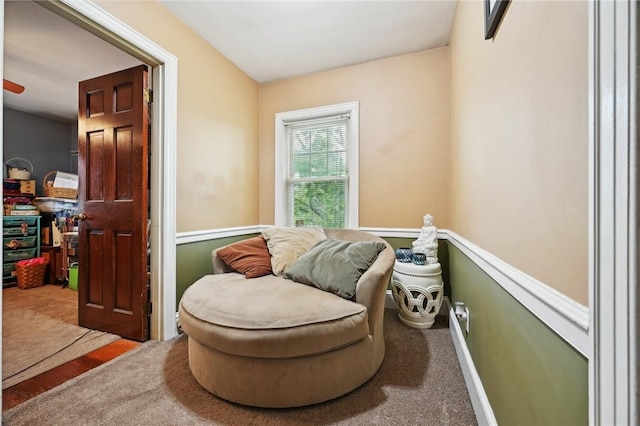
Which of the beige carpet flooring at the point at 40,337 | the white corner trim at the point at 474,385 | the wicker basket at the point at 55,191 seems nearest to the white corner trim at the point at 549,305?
the white corner trim at the point at 474,385

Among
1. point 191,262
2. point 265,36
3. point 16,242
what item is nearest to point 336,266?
point 191,262

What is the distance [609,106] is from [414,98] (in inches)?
95.2

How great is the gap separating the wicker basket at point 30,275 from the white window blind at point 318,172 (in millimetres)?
3460

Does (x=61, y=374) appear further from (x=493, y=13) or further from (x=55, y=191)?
(x=55, y=191)

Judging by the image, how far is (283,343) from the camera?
4.04ft

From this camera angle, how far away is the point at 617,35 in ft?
1.29

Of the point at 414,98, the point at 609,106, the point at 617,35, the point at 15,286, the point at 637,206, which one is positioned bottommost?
the point at 15,286

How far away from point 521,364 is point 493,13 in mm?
1287

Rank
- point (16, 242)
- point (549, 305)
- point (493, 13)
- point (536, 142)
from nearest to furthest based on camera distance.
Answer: point (549, 305) < point (536, 142) < point (493, 13) < point (16, 242)

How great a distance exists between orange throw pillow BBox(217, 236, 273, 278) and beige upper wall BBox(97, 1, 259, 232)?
0.46 meters

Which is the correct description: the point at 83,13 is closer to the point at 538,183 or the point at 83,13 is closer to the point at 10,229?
the point at 538,183

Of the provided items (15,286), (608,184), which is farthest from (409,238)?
(15,286)

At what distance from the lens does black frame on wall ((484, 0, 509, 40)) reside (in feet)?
3.19

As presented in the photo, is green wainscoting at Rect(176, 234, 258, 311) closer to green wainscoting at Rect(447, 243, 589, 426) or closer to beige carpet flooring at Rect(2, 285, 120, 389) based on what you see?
beige carpet flooring at Rect(2, 285, 120, 389)
